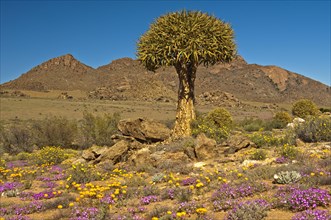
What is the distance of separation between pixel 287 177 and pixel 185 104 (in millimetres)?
7934

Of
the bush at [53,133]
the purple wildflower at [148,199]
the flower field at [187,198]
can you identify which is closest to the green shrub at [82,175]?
the flower field at [187,198]

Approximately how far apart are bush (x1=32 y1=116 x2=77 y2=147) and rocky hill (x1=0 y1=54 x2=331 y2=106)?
5968 cm

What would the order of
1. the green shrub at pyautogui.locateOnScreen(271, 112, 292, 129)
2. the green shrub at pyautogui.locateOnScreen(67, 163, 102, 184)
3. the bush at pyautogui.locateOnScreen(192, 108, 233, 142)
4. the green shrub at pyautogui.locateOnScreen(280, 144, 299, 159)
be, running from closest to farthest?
1. the green shrub at pyautogui.locateOnScreen(67, 163, 102, 184)
2. the green shrub at pyautogui.locateOnScreen(280, 144, 299, 159)
3. the bush at pyautogui.locateOnScreen(192, 108, 233, 142)
4. the green shrub at pyautogui.locateOnScreen(271, 112, 292, 129)

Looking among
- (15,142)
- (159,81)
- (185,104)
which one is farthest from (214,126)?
(159,81)

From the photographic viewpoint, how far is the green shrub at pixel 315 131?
1216cm

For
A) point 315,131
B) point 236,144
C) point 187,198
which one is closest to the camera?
point 187,198

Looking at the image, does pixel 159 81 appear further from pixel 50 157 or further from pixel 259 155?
pixel 259 155

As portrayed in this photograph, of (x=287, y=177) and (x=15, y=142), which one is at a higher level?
(x=287, y=177)

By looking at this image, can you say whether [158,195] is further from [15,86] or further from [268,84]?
[268,84]

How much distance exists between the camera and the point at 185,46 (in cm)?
1326

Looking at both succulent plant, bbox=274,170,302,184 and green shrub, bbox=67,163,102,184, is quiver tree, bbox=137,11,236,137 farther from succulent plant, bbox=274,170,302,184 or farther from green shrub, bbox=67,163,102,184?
succulent plant, bbox=274,170,302,184

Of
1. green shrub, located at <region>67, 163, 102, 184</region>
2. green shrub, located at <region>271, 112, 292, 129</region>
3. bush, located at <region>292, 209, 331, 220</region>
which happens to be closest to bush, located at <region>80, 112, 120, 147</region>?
green shrub, located at <region>67, 163, 102, 184</region>

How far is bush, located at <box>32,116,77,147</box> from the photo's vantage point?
17531mm

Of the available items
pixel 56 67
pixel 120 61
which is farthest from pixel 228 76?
pixel 56 67
